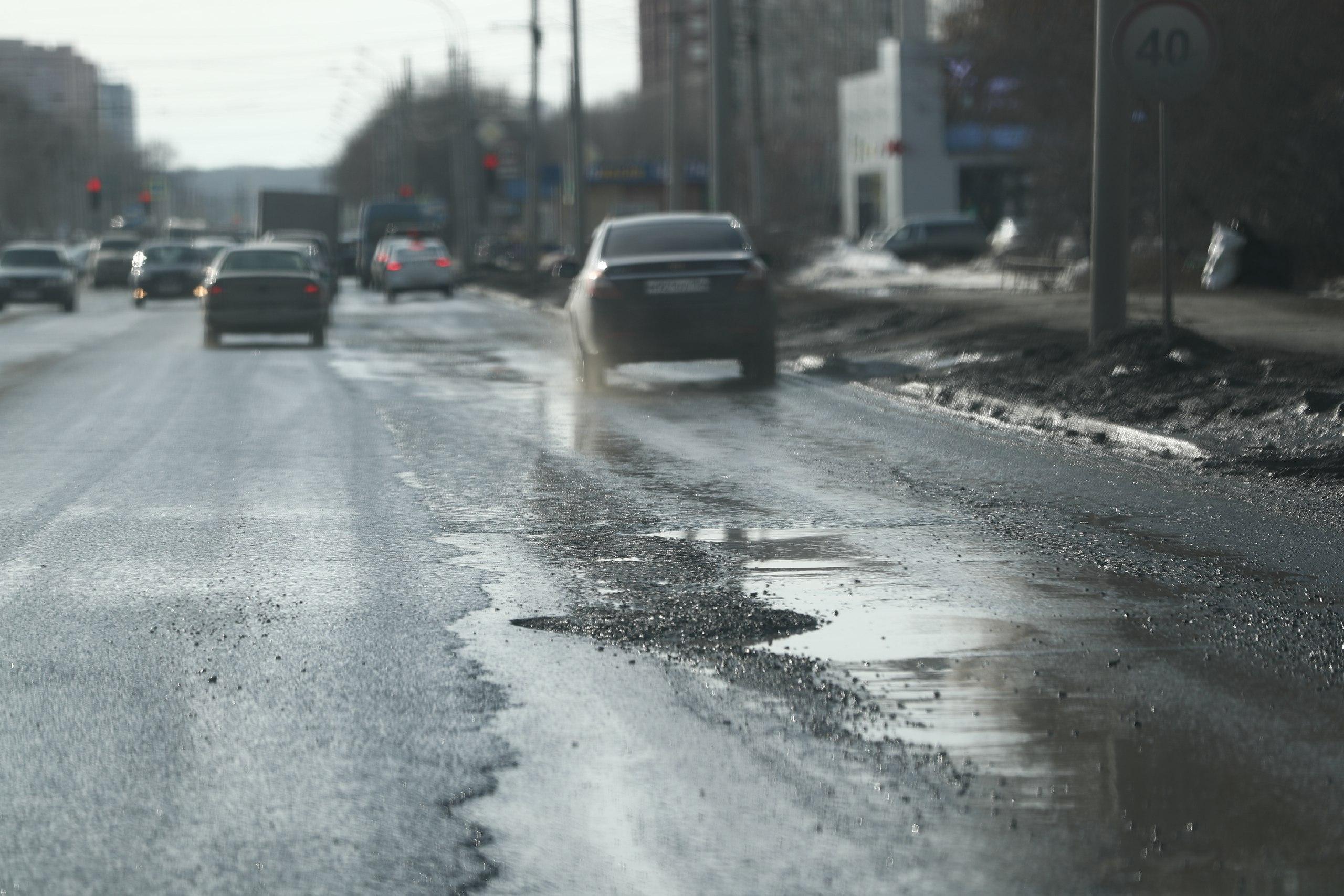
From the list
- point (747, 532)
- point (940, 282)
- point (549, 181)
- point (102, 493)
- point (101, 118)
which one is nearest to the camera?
point (747, 532)

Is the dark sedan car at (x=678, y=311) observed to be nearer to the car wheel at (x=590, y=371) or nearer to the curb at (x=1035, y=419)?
the car wheel at (x=590, y=371)

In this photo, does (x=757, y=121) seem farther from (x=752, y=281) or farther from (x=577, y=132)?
(x=752, y=281)

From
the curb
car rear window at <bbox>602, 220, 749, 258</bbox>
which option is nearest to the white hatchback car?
car rear window at <bbox>602, 220, 749, 258</bbox>

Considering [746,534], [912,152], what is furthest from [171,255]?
[746,534]

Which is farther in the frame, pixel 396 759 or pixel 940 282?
pixel 940 282

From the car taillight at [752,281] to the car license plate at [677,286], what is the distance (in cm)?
31

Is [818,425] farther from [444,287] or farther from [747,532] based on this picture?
[444,287]

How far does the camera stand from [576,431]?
44.8 feet

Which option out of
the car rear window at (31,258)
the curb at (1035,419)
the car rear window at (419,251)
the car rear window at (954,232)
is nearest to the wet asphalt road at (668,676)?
the curb at (1035,419)

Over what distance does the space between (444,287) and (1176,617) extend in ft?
136

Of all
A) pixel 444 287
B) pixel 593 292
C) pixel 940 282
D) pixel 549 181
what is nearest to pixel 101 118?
pixel 549 181

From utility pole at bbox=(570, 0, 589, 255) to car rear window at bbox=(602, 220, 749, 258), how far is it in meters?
22.6

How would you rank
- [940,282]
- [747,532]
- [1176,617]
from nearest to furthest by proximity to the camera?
[1176,617]
[747,532]
[940,282]

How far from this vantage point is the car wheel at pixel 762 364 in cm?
1756
